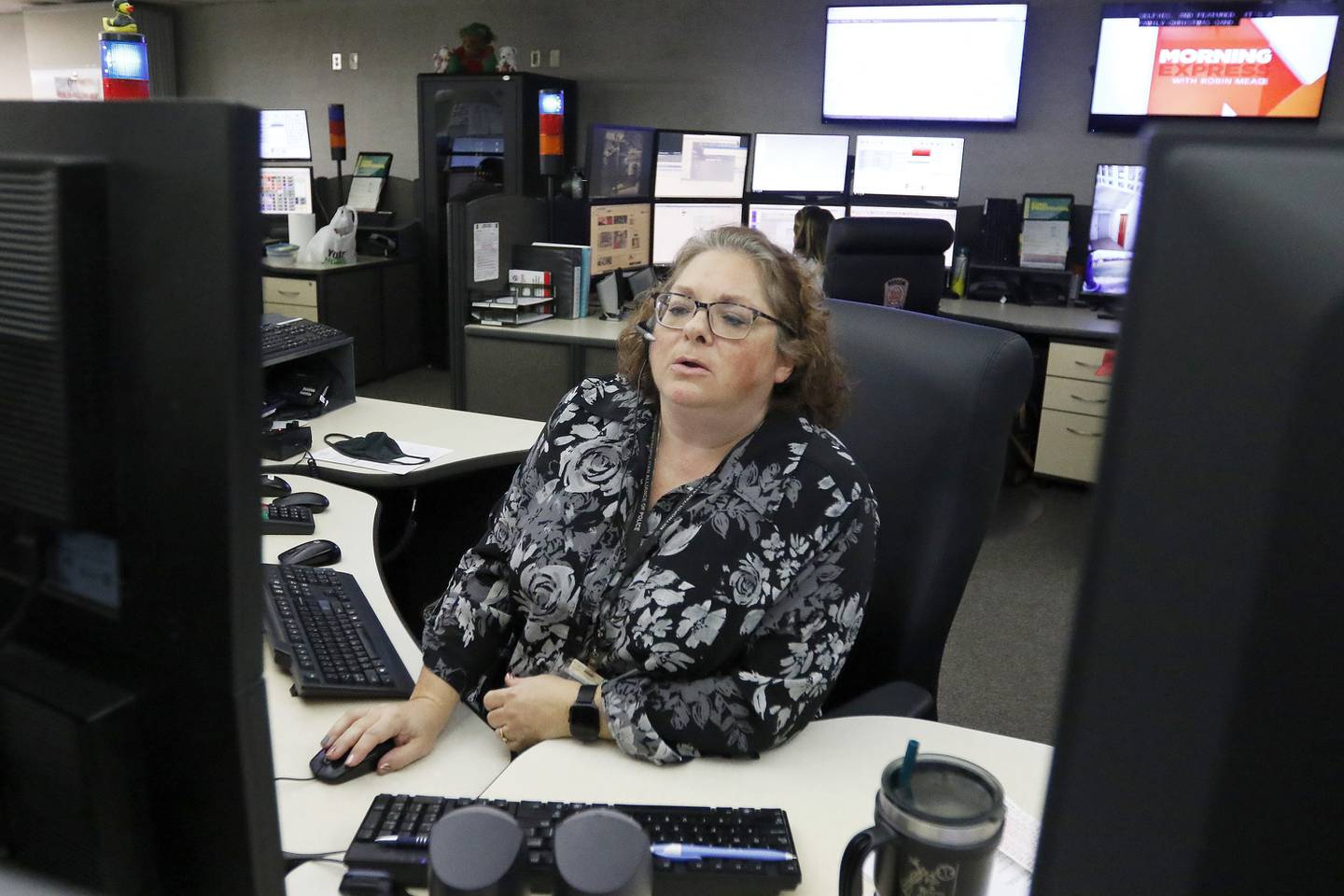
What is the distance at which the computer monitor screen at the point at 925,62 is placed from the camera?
487cm

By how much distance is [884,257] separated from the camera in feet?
12.4

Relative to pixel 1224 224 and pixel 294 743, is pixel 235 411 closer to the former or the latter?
pixel 1224 224

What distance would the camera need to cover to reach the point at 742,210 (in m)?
4.45

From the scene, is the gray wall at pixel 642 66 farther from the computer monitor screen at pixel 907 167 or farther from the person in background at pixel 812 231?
the person in background at pixel 812 231

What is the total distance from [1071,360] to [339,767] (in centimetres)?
352

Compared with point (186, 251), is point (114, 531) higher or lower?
lower

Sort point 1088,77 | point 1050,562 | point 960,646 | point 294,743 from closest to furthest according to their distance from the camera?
point 294,743 < point 960,646 < point 1050,562 < point 1088,77

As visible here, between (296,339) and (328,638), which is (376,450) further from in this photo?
(328,638)

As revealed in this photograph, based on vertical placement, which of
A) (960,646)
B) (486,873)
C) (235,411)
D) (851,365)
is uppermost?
(235,411)

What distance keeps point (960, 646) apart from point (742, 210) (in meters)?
2.32

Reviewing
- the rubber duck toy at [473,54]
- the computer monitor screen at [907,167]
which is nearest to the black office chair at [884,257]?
the computer monitor screen at [907,167]

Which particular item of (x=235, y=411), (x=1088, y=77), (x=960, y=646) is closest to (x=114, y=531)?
(x=235, y=411)

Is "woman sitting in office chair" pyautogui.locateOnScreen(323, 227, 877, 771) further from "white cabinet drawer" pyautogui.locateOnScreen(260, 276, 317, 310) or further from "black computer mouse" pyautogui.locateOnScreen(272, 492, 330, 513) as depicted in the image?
"white cabinet drawer" pyautogui.locateOnScreen(260, 276, 317, 310)

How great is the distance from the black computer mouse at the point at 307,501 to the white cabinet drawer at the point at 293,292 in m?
3.69
